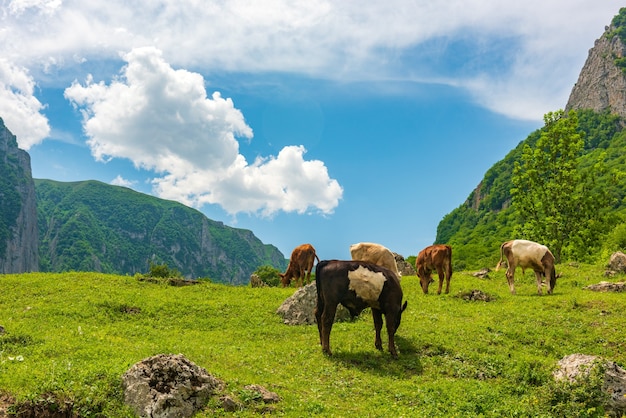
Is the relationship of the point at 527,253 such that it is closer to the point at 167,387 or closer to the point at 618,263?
the point at 618,263

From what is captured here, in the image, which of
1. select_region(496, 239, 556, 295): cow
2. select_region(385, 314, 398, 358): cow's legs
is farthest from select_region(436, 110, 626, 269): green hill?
select_region(385, 314, 398, 358): cow's legs

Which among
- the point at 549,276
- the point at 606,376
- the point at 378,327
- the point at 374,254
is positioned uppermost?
the point at 374,254

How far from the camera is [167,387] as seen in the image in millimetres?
10484

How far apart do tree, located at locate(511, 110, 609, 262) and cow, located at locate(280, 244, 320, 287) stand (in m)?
26.4

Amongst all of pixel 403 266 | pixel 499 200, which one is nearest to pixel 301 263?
pixel 403 266

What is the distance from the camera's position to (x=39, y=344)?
1477cm

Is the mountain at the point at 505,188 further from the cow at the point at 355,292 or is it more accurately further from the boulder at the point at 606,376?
the boulder at the point at 606,376

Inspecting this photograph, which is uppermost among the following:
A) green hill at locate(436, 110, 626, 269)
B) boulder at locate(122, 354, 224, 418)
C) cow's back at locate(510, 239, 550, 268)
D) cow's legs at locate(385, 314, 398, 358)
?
green hill at locate(436, 110, 626, 269)

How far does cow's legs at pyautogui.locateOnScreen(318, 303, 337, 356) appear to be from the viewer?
52.1 feet

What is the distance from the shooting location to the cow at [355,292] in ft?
53.2

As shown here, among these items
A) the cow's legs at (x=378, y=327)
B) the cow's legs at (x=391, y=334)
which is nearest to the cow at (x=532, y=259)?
the cow's legs at (x=378, y=327)

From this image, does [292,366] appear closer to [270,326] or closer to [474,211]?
[270,326]

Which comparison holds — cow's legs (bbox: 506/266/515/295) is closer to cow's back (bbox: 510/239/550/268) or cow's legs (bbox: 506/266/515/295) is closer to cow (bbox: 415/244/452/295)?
cow's back (bbox: 510/239/550/268)

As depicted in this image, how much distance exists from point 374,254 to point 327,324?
11917mm
